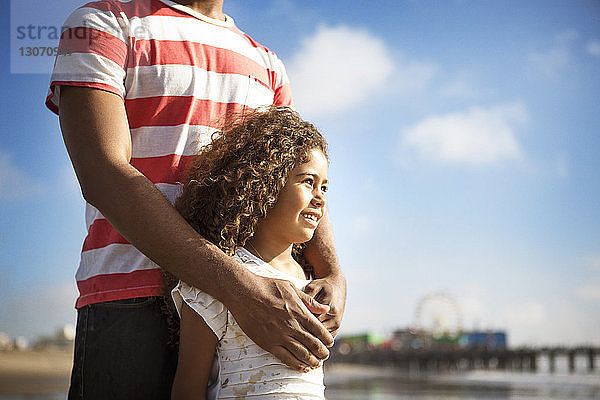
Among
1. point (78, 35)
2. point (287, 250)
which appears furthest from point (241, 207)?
point (78, 35)

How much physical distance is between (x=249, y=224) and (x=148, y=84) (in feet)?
1.43

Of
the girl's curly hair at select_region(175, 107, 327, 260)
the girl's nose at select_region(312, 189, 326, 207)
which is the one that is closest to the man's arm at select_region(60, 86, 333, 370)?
the girl's curly hair at select_region(175, 107, 327, 260)

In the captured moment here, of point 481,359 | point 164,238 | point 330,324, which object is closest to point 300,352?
point 330,324

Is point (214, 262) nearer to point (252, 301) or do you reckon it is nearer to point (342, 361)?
point (252, 301)

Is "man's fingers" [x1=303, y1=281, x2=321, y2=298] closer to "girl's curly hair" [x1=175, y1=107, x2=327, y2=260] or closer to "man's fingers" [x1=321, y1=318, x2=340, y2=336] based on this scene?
"man's fingers" [x1=321, y1=318, x2=340, y2=336]

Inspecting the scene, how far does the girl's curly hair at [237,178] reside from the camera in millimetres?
1602

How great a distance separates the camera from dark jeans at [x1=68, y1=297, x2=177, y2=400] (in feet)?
5.01

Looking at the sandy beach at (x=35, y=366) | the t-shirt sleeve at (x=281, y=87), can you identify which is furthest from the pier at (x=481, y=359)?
the t-shirt sleeve at (x=281, y=87)

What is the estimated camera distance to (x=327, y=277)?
174cm

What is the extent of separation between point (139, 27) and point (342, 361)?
38.1 meters

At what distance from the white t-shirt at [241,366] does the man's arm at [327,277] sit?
0.44 feet

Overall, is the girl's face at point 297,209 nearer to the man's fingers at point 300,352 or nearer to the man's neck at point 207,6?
the man's fingers at point 300,352

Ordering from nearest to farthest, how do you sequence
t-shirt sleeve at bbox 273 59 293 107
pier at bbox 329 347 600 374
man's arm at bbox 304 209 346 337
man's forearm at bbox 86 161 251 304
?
1. man's forearm at bbox 86 161 251 304
2. man's arm at bbox 304 209 346 337
3. t-shirt sleeve at bbox 273 59 293 107
4. pier at bbox 329 347 600 374

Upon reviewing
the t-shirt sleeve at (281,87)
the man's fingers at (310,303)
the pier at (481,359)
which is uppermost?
the pier at (481,359)
